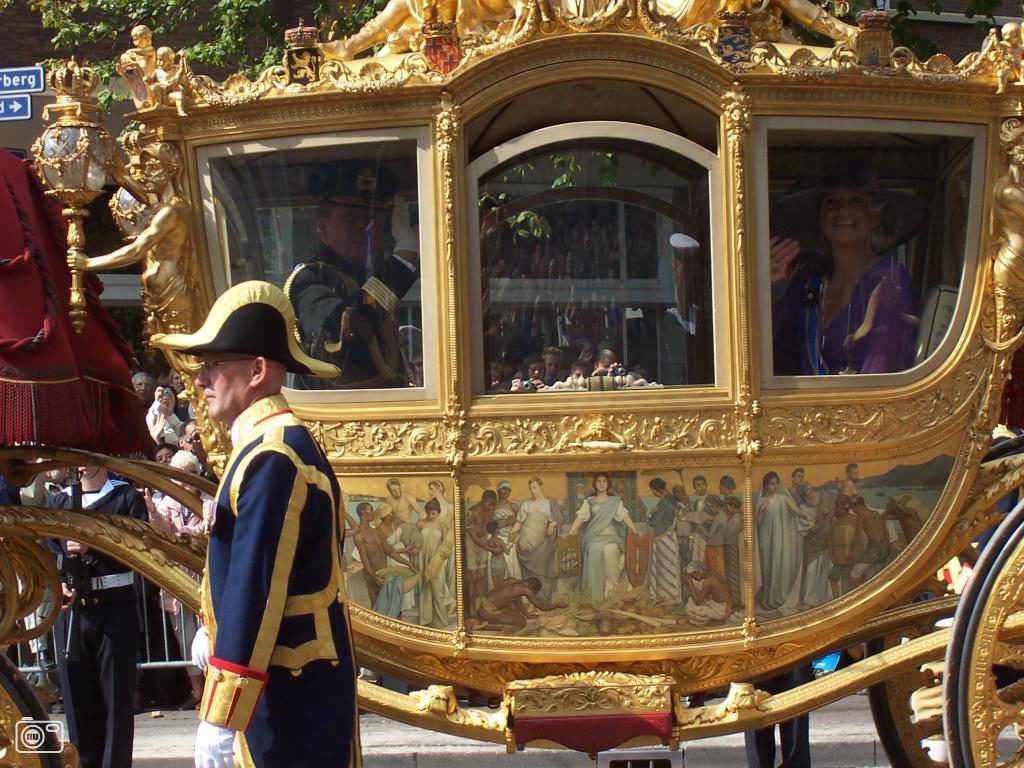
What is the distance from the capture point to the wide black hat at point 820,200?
210 inches

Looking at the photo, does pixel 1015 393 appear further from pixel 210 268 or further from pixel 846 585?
pixel 210 268

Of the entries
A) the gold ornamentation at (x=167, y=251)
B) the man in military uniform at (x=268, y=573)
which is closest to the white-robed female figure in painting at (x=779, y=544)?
the man in military uniform at (x=268, y=573)

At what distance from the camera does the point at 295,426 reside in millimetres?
4137

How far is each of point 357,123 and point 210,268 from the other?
68cm

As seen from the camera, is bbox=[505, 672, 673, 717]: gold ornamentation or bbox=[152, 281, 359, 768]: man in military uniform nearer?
bbox=[152, 281, 359, 768]: man in military uniform

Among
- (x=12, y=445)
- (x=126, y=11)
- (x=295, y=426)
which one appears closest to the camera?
(x=295, y=426)

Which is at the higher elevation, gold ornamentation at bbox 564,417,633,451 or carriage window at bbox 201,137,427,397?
carriage window at bbox 201,137,427,397

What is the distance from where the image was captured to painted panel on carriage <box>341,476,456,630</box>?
5.23m

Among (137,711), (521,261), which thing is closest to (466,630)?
(521,261)

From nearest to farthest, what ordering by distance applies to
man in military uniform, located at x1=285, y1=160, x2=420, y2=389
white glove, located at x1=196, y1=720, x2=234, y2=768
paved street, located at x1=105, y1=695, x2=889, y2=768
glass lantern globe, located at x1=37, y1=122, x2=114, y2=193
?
white glove, located at x1=196, y1=720, x2=234, y2=768 → glass lantern globe, located at x1=37, y1=122, x2=114, y2=193 → man in military uniform, located at x1=285, y1=160, x2=420, y2=389 → paved street, located at x1=105, y1=695, x2=889, y2=768

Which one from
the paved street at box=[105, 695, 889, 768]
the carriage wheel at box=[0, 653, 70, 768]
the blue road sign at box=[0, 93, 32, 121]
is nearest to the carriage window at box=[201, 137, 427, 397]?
the carriage wheel at box=[0, 653, 70, 768]

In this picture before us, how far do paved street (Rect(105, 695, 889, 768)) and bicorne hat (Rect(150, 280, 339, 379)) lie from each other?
12.6 feet

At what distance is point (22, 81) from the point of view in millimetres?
7586

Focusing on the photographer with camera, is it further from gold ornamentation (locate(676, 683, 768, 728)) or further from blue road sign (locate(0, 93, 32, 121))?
gold ornamentation (locate(676, 683, 768, 728))
